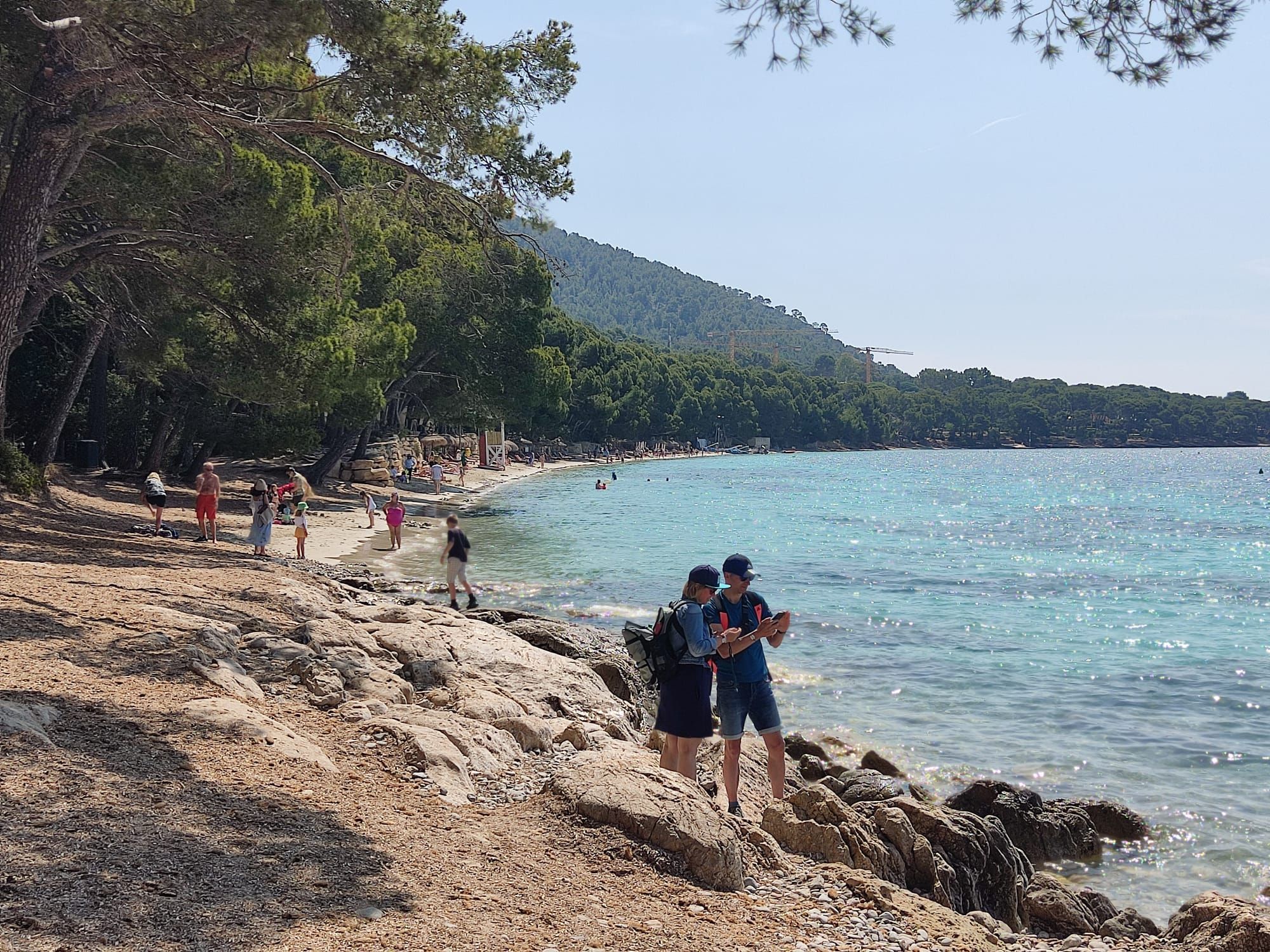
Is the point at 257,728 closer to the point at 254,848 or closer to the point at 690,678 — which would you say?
the point at 254,848

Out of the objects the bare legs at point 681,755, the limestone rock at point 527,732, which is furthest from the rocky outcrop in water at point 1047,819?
the limestone rock at point 527,732

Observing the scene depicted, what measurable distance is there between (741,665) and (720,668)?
0.15 meters

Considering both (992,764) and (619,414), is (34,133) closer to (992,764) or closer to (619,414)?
(992,764)

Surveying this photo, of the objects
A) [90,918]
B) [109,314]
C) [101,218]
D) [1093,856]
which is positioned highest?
[101,218]

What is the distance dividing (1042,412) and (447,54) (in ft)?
633

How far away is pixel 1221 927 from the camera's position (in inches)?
236

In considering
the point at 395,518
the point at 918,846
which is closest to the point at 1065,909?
the point at 918,846

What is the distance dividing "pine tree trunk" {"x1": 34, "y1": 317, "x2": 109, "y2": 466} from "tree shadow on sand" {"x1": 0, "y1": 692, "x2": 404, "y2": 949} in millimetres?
17131

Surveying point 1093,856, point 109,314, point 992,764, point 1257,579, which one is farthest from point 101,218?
point 1257,579

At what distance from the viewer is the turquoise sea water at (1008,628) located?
1067 centimetres

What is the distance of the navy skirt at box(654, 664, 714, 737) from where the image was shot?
22.0 ft

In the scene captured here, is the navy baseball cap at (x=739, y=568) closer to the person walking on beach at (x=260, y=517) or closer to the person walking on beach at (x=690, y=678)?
the person walking on beach at (x=690, y=678)

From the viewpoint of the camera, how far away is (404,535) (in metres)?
28.0

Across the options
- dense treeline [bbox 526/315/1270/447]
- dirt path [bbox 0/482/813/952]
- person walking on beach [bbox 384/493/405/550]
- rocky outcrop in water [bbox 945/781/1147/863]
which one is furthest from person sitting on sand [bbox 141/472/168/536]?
dense treeline [bbox 526/315/1270/447]
